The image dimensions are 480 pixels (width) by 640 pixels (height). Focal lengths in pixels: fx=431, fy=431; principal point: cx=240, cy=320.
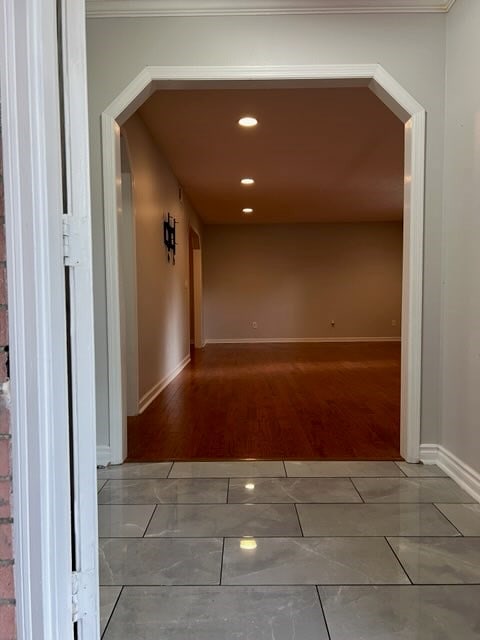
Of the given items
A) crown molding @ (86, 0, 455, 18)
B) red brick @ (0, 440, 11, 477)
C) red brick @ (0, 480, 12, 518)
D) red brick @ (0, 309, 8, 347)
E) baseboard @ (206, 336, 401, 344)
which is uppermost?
crown molding @ (86, 0, 455, 18)

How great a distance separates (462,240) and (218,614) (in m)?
1.94

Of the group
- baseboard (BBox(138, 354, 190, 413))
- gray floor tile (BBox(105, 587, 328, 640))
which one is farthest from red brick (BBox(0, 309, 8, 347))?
baseboard (BBox(138, 354, 190, 413))

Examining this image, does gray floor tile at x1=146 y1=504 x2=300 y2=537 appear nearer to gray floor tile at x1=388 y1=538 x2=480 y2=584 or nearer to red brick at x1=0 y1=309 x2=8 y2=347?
gray floor tile at x1=388 y1=538 x2=480 y2=584

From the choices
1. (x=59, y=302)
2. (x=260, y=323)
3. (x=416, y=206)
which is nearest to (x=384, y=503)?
(x=416, y=206)

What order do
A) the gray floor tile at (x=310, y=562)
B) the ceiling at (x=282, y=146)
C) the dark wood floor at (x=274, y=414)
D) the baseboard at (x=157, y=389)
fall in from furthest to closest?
the baseboard at (x=157, y=389)
the ceiling at (x=282, y=146)
the dark wood floor at (x=274, y=414)
the gray floor tile at (x=310, y=562)

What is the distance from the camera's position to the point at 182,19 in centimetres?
230

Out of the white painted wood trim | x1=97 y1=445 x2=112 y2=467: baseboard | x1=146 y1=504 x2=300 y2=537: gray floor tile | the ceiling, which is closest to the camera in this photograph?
the white painted wood trim

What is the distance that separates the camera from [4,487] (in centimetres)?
87

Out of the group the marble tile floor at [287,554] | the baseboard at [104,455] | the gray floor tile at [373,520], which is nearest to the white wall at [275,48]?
the baseboard at [104,455]

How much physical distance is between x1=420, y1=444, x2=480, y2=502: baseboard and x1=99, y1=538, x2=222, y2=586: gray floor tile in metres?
1.24

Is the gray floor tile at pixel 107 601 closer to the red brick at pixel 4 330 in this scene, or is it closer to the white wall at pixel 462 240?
the red brick at pixel 4 330

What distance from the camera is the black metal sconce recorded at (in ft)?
14.9

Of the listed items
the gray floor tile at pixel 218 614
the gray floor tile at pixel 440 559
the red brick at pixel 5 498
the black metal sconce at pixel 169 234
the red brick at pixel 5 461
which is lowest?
the gray floor tile at pixel 440 559

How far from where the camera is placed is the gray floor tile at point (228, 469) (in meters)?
2.24
